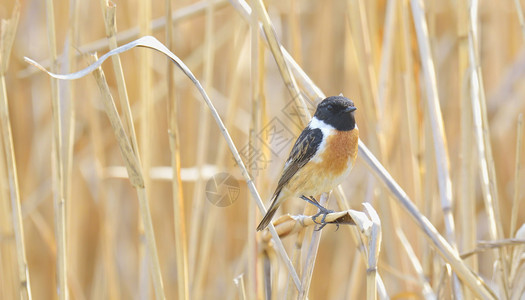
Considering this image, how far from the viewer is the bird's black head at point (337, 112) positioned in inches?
68.1

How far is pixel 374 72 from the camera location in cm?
235

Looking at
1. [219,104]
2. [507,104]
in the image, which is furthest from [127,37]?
[507,104]

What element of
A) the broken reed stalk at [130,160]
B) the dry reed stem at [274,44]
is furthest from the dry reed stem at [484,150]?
the broken reed stalk at [130,160]

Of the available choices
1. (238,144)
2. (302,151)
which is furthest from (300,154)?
(238,144)

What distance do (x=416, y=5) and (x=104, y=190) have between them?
5.42ft

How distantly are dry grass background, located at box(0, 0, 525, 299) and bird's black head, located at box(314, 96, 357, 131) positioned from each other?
0.26 feet

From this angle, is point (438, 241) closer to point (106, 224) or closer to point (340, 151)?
point (340, 151)

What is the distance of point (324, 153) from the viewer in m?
1.84

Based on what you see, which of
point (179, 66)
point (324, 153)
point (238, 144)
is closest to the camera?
point (179, 66)

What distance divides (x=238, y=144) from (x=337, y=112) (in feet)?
4.23

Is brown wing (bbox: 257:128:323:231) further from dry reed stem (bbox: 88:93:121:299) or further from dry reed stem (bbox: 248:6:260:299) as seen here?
dry reed stem (bbox: 88:93:121:299)

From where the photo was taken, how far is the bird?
1744 millimetres

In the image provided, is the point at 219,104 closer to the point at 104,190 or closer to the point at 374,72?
the point at 104,190

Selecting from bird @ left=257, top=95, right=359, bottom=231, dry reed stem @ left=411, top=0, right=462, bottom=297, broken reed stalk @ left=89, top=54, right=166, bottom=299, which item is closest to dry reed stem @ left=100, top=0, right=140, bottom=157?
broken reed stalk @ left=89, top=54, right=166, bottom=299
